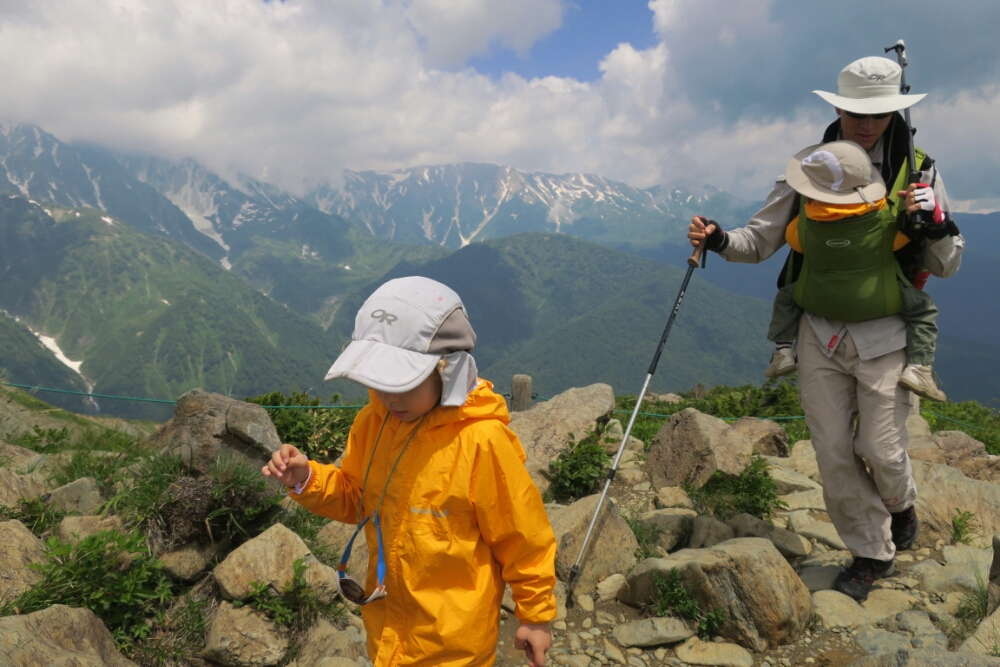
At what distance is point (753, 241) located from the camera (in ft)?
15.3

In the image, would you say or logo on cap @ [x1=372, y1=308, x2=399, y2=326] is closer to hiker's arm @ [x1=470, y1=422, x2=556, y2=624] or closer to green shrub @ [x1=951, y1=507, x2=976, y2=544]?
hiker's arm @ [x1=470, y1=422, x2=556, y2=624]

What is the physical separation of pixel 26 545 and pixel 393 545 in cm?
289

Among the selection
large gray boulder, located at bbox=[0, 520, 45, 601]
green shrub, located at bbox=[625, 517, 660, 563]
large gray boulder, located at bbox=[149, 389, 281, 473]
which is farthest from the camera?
large gray boulder, located at bbox=[149, 389, 281, 473]

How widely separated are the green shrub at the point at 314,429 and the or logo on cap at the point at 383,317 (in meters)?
4.96

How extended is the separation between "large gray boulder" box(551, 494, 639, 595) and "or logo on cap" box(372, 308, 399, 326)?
9.17 feet

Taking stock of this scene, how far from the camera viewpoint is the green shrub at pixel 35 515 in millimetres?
4344

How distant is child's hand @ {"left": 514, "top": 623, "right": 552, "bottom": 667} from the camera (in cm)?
234

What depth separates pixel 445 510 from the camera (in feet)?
7.82

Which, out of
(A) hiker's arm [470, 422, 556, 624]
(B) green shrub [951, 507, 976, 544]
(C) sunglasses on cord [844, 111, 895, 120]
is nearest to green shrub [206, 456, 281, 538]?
(A) hiker's arm [470, 422, 556, 624]

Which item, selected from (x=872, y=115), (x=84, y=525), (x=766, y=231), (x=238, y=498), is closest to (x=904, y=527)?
(x=766, y=231)

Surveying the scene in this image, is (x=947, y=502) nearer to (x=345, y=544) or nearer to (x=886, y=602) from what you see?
(x=886, y=602)

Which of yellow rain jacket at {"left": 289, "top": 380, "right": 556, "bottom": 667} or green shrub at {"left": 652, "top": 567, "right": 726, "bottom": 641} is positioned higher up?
yellow rain jacket at {"left": 289, "top": 380, "right": 556, "bottom": 667}

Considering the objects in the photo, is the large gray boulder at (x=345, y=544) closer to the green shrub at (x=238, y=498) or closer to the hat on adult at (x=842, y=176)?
the green shrub at (x=238, y=498)

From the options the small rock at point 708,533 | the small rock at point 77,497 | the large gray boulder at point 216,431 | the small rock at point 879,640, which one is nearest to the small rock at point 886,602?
the small rock at point 879,640
